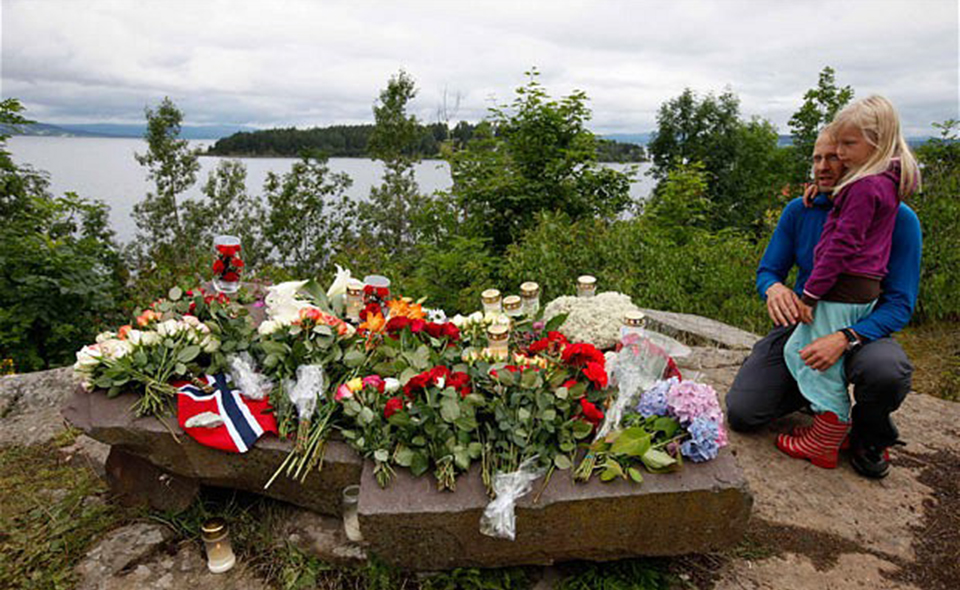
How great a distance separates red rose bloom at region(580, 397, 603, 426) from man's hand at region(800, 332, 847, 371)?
3.86 feet

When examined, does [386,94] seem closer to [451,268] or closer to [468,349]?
[451,268]

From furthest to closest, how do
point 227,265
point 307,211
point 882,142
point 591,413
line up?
1. point 307,211
2. point 227,265
3. point 882,142
4. point 591,413

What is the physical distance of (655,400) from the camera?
88.4 inches

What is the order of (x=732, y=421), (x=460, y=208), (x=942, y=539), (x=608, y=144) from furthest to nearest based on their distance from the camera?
(x=608, y=144) < (x=460, y=208) < (x=732, y=421) < (x=942, y=539)

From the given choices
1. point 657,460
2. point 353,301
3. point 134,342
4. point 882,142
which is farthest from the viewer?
point 353,301

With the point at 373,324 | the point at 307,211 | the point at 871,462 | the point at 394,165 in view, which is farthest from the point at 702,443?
the point at 307,211

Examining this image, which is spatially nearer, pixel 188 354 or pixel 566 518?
pixel 566 518

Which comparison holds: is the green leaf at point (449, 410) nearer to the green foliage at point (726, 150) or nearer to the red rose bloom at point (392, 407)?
the red rose bloom at point (392, 407)

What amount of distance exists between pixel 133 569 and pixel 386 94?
9.01 m

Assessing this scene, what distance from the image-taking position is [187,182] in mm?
12195

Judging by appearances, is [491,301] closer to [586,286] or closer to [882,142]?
[586,286]

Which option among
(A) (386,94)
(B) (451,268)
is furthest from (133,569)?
(A) (386,94)

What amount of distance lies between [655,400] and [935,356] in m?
3.81

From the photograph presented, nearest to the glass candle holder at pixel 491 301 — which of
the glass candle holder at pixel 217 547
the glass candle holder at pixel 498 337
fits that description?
the glass candle holder at pixel 498 337
